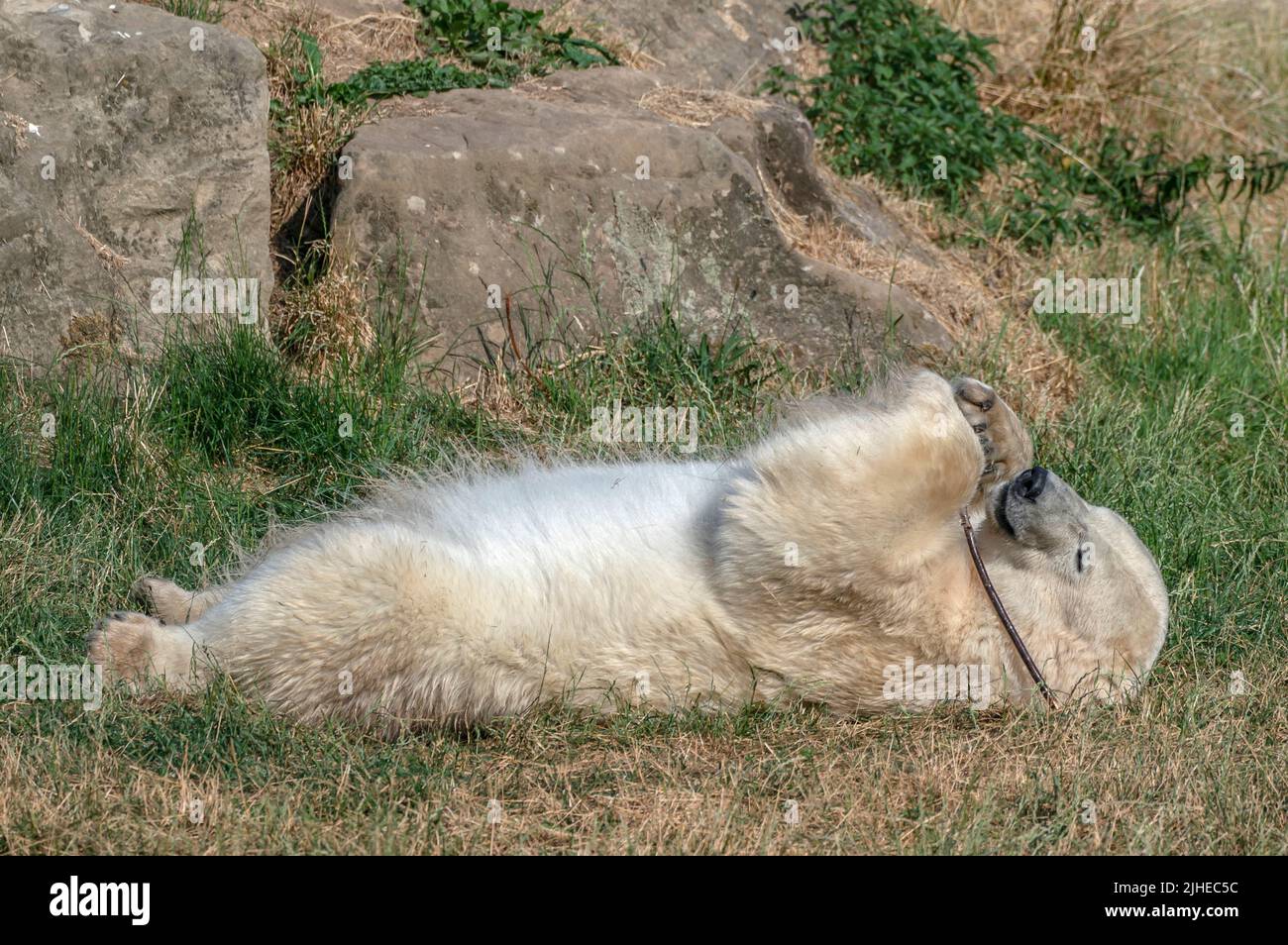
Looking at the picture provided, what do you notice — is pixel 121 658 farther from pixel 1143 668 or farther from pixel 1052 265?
pixel 1052 265

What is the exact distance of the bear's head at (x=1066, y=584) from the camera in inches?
140

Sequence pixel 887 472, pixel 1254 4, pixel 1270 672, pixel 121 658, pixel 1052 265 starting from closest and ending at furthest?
pixel 887 472 < pixel 121 658 < pixel 1270 672 < pixel 1052 265 < pixel 1254 4

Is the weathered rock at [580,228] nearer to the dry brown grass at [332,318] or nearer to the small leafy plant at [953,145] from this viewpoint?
the dry brown grass at [332,318]

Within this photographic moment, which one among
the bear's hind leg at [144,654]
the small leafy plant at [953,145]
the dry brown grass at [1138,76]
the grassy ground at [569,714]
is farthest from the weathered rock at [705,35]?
the bear's hind leg at [144,654]

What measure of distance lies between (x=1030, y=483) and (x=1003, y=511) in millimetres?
116

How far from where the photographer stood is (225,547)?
14.6 feet

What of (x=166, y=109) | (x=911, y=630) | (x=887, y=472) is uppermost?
(x=166, y=109)

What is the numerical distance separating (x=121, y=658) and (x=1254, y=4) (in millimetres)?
8535

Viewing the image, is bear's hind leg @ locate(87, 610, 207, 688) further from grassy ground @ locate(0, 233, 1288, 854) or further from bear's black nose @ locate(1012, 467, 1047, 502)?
bear's black nose @ locate(1012, 467, 1047, 502)

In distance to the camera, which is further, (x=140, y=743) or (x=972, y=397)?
(x=972, y=397)

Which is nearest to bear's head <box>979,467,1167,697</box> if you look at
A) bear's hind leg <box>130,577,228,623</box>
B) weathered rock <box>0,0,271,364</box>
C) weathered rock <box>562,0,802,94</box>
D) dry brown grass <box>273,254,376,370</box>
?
bear's hind leg <box>130,577,228,623</box>

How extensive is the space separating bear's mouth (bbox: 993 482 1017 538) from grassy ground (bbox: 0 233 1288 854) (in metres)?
0.52

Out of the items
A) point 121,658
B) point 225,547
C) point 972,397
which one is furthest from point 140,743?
point 972,397

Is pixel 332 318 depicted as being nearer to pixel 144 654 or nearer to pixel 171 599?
pixel 171 599
